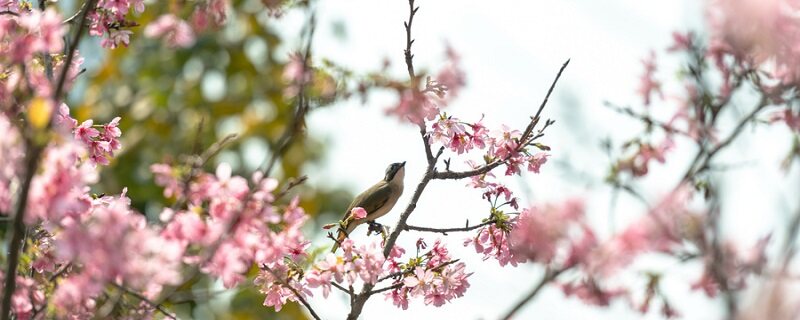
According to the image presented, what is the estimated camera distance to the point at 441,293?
3646 mm

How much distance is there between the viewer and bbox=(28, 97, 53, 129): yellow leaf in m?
2.29

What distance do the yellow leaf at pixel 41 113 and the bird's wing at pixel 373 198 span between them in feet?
8.85

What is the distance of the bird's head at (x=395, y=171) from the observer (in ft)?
17.2

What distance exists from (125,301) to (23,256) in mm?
418

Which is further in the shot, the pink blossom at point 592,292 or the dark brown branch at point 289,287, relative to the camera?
the dark brown branch at point 289,287

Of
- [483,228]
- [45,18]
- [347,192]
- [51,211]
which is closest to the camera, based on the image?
[51,211]

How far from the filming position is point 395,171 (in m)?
5.30

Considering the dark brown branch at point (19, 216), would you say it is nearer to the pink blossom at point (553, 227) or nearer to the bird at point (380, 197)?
the pink blossom at point (553, 227)

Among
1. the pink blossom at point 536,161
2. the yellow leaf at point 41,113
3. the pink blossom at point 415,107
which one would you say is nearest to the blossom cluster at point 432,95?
the pink blossom at point 415,107

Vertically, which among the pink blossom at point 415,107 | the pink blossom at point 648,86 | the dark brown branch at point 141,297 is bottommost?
the dark brown branch at point 141,297

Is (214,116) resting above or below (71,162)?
above

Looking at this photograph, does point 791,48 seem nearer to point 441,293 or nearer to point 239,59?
point 441,293

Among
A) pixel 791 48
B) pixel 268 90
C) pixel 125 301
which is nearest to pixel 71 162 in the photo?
pixel 125 301

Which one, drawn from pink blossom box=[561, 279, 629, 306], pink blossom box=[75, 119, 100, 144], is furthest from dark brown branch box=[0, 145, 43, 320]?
pink blossom box=[561, 279, 629, 306]
